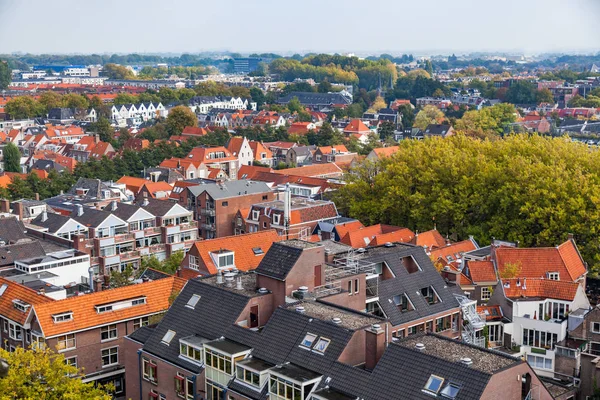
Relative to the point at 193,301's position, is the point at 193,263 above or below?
below

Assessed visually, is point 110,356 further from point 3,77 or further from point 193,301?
point 3,77

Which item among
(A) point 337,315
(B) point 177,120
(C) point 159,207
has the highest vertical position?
(A) point 337,315

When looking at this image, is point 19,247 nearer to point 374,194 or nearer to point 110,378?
point 110,378

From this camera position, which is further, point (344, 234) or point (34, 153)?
point (34, 153)

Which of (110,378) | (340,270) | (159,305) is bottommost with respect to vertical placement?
(110,378)

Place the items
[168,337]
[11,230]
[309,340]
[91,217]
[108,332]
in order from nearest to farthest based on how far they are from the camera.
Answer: [309,340] < [168,337] < [108,332] < [11,230] < [91,217]

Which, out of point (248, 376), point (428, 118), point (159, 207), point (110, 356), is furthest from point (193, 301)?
point (428, 118)

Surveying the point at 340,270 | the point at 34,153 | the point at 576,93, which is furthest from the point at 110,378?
the point at 576,93

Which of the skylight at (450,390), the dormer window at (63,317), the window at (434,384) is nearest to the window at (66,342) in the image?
the dormer window at (63,317)
